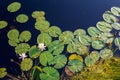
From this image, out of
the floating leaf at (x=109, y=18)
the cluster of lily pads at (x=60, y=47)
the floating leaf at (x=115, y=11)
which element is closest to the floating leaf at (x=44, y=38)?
the cluster of lily pads at (x=60, y=47)

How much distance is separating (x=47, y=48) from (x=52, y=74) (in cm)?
24

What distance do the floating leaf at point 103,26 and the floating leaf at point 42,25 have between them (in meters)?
0.41

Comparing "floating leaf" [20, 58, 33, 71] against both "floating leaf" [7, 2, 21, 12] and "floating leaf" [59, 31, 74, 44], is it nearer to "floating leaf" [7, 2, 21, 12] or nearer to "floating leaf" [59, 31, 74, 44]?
"floating leaf" [59, 31, 74, 44]

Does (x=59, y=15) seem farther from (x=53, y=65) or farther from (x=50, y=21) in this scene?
(x=53, y=65)

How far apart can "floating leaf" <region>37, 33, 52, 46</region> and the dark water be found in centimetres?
4

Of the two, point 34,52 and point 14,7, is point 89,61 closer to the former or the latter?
point 34,52

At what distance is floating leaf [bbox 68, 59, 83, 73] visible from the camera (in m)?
1.82

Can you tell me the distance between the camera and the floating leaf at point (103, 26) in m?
2.05

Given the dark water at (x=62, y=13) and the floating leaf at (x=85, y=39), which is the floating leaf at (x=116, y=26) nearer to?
the dark water at (x=62, y=13)

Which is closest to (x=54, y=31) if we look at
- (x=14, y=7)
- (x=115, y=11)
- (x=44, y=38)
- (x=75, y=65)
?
(x=44, y=38)

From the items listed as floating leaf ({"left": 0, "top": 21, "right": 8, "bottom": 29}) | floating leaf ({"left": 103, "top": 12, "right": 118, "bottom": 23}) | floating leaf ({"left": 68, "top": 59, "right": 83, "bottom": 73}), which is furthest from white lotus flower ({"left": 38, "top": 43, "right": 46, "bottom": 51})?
floating leaf ({"left": 103, "top": 12, "right": 118, "bottom": 23})

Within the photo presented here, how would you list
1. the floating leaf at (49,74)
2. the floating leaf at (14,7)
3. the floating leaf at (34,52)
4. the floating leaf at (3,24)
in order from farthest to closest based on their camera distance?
the floating leaf at (14,7) < the floating leaf at (3,24) < the floating leaf at (34,52) < the floating leaf at (49,74)

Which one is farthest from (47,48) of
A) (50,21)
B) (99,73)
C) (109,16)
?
(109,16)

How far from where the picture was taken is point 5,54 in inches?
76.9
